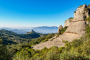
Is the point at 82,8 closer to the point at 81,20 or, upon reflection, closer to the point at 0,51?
the point at 81,20

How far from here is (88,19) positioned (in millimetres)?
33531

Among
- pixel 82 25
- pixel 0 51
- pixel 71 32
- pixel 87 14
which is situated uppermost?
pixel 87 14

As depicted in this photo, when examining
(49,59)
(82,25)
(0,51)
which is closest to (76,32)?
(82,25)

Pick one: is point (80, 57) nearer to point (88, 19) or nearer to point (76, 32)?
point (76, 32)

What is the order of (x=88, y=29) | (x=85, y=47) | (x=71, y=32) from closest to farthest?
(x=85, y=47) < (x=88, y=29) < (x=71, y=32)

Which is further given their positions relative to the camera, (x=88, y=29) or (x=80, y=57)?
(x=88, y=29)

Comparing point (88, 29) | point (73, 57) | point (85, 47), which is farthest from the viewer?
point (88, 29)

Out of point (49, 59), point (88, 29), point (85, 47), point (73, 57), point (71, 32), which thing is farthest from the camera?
point (71, 32)

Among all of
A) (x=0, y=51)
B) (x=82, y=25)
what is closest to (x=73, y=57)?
(x=0, y=51)

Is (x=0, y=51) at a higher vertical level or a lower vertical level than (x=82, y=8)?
lower

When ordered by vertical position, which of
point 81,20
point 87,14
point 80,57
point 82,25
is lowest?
point 80,57

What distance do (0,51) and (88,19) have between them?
4602 centimetres

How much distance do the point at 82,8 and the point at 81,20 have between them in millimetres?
10507

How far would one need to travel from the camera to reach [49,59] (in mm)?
11414
